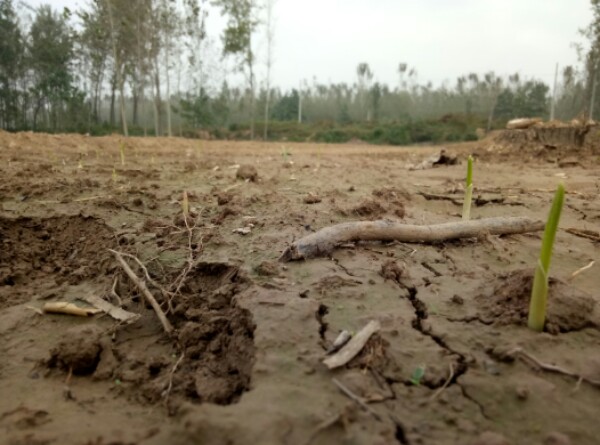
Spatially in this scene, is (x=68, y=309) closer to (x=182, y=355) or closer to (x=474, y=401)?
(x=182, y=355)

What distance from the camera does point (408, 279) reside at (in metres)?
2.43

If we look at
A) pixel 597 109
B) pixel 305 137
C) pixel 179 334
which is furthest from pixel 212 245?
pixel 597 109

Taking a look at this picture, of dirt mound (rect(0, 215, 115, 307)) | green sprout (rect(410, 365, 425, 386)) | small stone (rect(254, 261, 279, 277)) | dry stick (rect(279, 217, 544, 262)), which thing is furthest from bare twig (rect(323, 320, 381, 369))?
dirt mound (rect(0, 215, 115, 307))

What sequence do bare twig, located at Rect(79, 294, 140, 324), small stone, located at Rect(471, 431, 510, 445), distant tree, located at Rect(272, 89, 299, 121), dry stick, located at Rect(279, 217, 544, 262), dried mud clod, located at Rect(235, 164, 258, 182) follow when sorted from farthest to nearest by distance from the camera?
distant tree, located at Rect(272, 89, 299, 121) → dried mud clod, located at Rect(235, 164, 258, 182) → dry stick, located at Rect(279, 217, 544, 262) → bare twig, located at Rect(79, 294, 140, 324) → small stone, located at Rect(471, 431, 510, 445)

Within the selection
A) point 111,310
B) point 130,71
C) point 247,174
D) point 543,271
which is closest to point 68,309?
point 111,310

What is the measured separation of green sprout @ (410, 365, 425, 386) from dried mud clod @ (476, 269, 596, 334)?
0.49 meters

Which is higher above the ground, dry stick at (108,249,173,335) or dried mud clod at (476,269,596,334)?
dried mud clod at (476,269,596,334)

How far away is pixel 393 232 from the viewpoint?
2.86 m

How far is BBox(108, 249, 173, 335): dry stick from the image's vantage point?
223 cm

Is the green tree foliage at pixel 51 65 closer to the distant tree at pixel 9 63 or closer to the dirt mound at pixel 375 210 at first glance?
the distant tree at pixel 9 63

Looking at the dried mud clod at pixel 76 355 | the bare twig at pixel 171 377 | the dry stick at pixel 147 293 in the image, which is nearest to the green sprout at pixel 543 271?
the bare twig at pixel 171 377

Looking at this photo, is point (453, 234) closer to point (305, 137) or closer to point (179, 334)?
point (179, 334)

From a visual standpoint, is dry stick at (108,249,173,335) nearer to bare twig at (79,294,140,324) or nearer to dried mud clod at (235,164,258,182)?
bare twig at (79,294,140,324)

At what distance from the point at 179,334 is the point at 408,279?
4.02 feet
